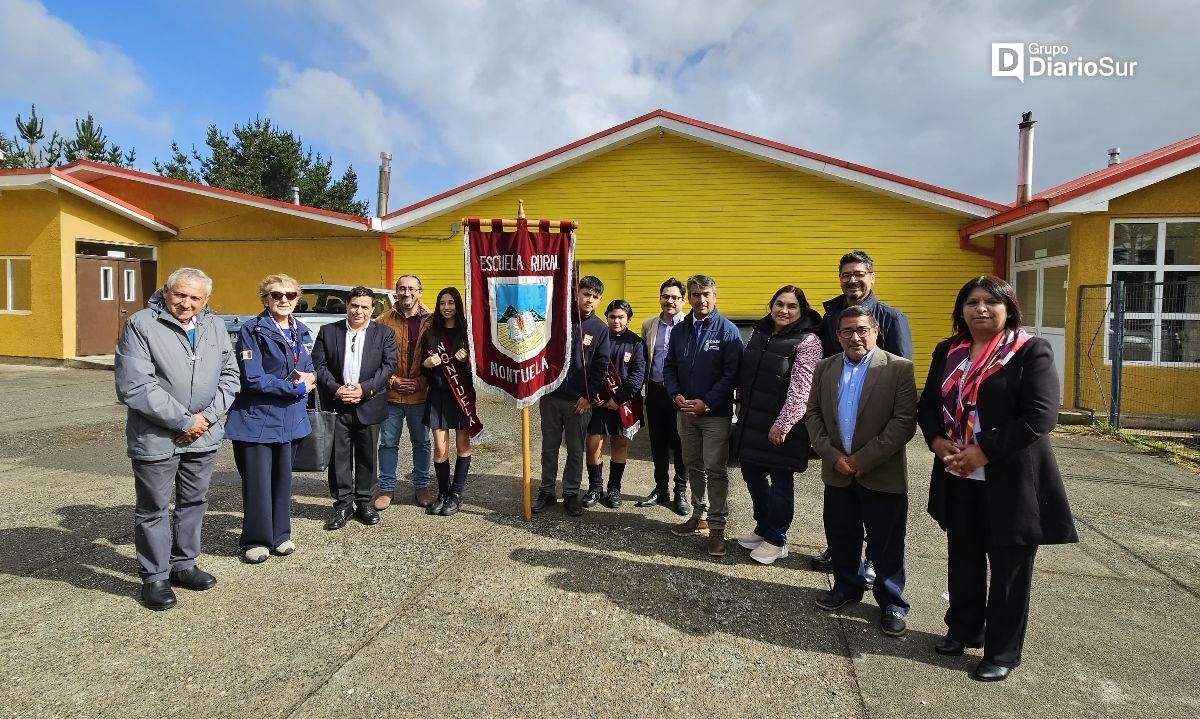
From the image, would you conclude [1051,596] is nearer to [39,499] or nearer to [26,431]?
[39,499]

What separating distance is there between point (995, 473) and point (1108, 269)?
323 inches

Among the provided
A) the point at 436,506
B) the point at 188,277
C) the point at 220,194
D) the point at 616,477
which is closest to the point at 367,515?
the point at 436,506

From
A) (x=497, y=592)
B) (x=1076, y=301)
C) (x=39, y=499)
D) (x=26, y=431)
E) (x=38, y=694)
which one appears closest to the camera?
(x=38, y=694)

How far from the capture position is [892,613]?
324cm

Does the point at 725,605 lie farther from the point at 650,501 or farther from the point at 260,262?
the point at 260,262

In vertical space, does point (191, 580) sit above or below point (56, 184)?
below

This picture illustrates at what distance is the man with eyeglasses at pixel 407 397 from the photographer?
502 cm

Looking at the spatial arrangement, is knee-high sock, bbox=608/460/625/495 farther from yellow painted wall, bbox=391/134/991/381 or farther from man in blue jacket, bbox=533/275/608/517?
yellow painted wall, bbox=391/134/991/381

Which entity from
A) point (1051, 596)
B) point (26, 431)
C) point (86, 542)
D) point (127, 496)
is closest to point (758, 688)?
point (1051, 596)

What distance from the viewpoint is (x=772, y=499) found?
407 cm

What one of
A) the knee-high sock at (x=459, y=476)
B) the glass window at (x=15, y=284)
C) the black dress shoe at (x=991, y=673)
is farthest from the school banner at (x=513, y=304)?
the glass window at (x=15, y=284)

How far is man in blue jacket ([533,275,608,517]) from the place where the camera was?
5.00m

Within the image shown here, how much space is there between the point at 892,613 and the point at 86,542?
16.3ft

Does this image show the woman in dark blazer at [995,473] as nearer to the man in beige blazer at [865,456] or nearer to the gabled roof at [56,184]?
the man in beige blazer at [865,456]
